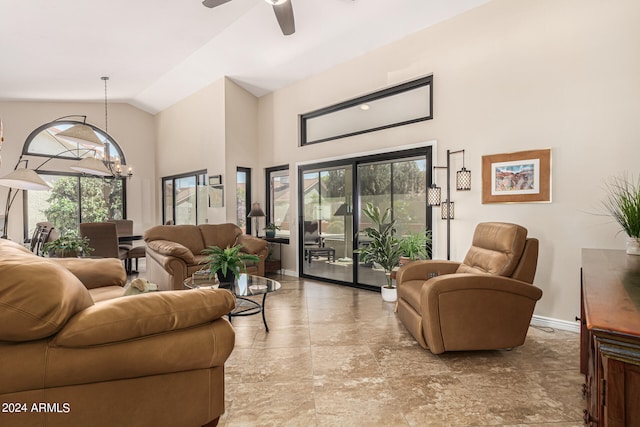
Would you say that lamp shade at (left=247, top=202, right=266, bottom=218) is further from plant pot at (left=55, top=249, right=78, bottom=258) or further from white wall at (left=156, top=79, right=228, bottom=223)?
plant pot at (left=55, top=249, right=78, bottom=258)

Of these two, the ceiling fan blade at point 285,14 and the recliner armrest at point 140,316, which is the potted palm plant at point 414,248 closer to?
the ceiling fan blade at point 285,14

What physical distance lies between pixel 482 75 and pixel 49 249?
4.98 m

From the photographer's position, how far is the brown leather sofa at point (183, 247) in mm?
4379

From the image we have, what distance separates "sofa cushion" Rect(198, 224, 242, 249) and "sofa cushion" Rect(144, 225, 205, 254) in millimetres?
92

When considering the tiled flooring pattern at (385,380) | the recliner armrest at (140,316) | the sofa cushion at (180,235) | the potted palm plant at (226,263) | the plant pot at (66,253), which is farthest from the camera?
the sofa cushion at (180,235)

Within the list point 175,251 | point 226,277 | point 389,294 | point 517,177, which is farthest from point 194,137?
point 517,177

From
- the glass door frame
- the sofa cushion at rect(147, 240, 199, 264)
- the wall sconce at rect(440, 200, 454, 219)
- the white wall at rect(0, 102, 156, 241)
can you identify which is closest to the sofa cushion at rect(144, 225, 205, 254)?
the sofa cushion at rect(147, 240, 199, 264)

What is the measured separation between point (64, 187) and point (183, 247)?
480 centimetres

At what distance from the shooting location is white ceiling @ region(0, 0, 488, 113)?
13.1ft

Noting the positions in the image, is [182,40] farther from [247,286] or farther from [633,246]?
[633,246]

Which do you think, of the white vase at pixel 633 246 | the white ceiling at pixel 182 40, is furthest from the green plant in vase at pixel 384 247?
the white ceiling at pixel 182 40

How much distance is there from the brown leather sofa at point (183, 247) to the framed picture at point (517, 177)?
320 centimetres

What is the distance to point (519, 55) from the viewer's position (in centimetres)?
354

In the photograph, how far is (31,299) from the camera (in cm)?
122
